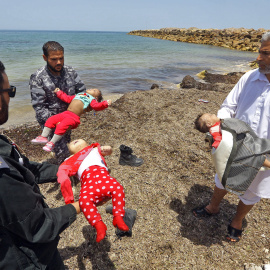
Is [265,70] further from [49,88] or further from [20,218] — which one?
[49,88]

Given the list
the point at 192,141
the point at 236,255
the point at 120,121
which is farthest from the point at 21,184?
the point at 120,121

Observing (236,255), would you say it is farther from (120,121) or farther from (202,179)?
(120,121)

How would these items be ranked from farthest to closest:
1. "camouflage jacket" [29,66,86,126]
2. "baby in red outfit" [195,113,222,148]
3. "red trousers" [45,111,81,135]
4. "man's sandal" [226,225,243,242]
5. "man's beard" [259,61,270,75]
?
1. "red trousers" [45,111,81,135]
2. "camouflage jacket" [29,66,86,126]
3. "man's sandal" [226,225,243,242]
4. "baby in red outfit" [195,113,222,148]
5. "man's beard" [259,61,270,75]

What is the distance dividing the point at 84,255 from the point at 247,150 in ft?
9.45

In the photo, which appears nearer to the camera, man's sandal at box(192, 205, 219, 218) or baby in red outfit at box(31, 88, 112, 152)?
man's sandal at box(192, 205, 219, 218)

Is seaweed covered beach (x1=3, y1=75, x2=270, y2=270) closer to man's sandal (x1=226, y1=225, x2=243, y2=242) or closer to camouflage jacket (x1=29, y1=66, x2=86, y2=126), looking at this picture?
man's sandal (x1=226, y1=225, x2=243, y2=242)

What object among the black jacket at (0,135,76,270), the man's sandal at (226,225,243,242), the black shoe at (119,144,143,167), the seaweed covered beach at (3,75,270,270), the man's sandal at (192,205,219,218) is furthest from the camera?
the black shoe at (119,144,143,167)

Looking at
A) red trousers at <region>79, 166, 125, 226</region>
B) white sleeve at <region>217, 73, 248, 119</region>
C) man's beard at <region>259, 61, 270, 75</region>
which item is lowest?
red trousers at <region>79, 166, 125, 226</region>

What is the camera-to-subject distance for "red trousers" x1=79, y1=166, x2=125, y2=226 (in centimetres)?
273

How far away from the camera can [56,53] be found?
3.80 meters

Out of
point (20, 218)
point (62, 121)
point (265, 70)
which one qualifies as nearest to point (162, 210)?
point (62, 121)

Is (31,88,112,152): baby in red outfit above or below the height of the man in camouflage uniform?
below

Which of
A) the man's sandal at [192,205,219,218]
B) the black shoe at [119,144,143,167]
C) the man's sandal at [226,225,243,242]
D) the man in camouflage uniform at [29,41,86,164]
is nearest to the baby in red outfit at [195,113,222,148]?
the man's sandal at [192,205,219,218]

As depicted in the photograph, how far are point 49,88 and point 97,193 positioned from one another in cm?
244
